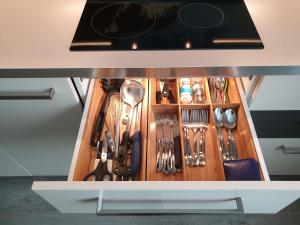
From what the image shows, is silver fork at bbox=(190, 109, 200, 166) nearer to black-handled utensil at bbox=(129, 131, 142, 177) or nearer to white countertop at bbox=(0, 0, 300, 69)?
black-handled utensil at bbox=(129, 131, 142, 177)

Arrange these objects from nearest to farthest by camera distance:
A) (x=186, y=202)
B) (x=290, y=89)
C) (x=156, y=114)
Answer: (x=186, y=202) < (x=290, y=89) < (x=156, y=114)

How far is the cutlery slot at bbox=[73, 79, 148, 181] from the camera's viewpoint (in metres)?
0.75

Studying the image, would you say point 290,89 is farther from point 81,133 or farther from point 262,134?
point 81,133

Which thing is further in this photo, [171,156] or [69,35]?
[171,156]

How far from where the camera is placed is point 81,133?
2.47 ft

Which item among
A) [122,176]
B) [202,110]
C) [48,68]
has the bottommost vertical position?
[122,176]

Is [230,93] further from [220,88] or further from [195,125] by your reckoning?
[195,125]

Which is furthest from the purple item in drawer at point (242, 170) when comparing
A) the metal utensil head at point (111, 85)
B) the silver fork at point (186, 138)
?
the metal utensil head at point (111, 85)

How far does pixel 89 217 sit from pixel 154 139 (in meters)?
0.63

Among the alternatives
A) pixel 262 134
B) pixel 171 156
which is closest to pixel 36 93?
pixel 171 156

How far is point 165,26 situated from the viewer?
712mm

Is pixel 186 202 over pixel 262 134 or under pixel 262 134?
under

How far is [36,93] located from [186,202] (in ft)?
1.73

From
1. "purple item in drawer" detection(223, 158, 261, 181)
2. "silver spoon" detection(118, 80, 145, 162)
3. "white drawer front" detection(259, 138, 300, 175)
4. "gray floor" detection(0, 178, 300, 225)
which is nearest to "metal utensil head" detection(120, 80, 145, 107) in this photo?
"silver spoon" detection(118, 80, 145, 162)
